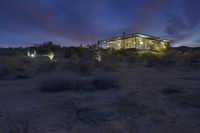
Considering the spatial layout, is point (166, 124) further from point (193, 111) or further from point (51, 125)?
point (51, 125)

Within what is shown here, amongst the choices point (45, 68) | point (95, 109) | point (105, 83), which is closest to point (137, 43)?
point (45, 68)

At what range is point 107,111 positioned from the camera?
4.58 meters

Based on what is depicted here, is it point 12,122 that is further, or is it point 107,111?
point 107,111

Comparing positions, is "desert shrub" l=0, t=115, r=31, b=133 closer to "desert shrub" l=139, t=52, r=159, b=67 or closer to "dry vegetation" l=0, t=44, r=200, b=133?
"dry vegetation" l=0, t=44, r=200, b=133

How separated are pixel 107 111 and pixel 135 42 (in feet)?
104

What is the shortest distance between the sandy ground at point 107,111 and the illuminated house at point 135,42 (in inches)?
1188

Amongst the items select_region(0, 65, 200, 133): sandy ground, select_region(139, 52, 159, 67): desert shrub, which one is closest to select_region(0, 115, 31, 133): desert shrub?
select_region(0, 65, 200, 133): sandy ground

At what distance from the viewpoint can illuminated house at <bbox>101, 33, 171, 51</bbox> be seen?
1442 inches

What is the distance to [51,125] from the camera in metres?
3.88

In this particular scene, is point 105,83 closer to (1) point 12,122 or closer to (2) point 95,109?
(2) point 95,109

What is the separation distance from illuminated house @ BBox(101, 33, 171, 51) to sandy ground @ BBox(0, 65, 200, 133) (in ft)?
99.0

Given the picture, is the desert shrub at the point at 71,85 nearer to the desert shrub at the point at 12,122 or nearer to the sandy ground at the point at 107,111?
the sandy ground at the point at 107,111

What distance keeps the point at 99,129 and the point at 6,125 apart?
5.73ft

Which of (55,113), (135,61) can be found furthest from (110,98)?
(135,61)
